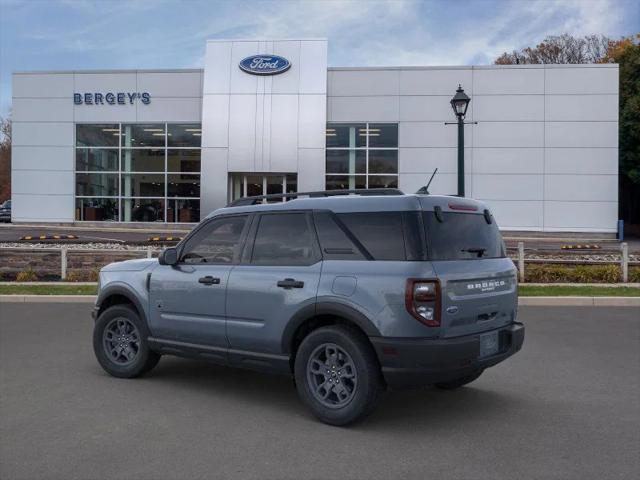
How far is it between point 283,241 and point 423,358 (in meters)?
1.60

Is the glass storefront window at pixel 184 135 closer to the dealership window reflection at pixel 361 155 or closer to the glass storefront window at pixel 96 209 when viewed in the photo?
the glass storefront window at pixel 96 209

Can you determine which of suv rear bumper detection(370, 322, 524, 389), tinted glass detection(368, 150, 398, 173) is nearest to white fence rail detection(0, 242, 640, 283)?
suv rear bumper detection(370, 322, 524, 389)

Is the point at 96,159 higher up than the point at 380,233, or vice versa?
the point at 96,159

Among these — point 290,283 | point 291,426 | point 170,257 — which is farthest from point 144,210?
point 291,426

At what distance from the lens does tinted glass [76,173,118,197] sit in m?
32.4

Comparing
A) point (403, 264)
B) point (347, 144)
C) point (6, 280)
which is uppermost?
point (347, 144)

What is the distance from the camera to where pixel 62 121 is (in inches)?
1265

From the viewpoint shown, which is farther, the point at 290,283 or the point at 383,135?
the point at 383,135

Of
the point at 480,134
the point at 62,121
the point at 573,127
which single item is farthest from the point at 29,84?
the point at 573,127

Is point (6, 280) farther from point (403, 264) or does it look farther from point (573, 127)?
point (573, 127)

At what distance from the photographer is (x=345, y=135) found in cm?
3091

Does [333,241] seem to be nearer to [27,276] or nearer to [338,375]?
[338,375]

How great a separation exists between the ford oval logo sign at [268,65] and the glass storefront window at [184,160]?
5.01 meters

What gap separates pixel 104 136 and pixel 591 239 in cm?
2421
